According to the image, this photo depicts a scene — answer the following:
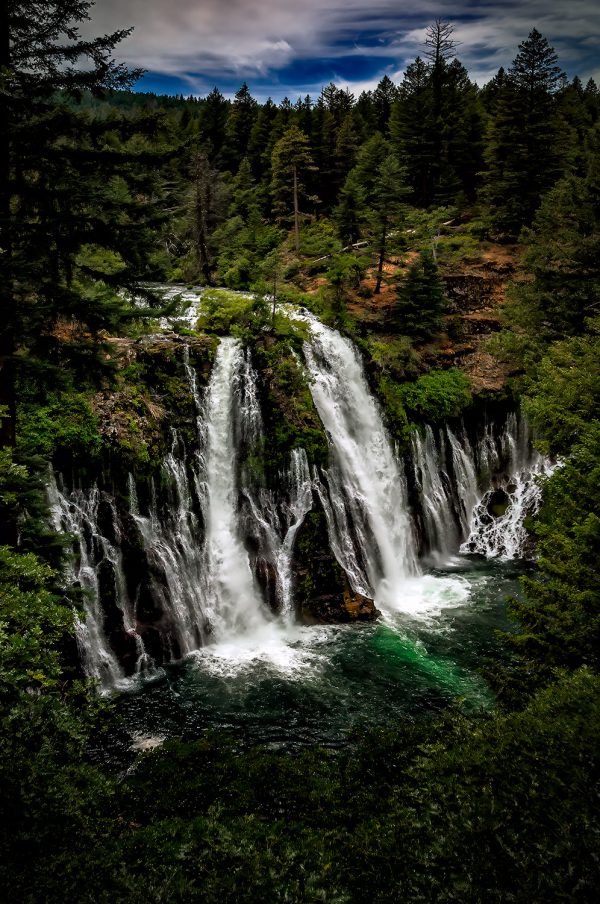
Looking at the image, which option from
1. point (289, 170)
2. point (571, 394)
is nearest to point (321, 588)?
point (571, 394)

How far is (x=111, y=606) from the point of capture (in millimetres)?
12781

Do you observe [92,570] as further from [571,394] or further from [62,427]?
[571,394]

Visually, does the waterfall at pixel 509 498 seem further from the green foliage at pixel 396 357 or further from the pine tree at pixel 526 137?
the pine tree at pixel 526 137

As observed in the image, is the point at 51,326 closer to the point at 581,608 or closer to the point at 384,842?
the point at 384,842

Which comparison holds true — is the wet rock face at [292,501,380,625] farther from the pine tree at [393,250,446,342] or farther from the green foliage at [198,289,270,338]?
the pine tree at [393,250,446,342]

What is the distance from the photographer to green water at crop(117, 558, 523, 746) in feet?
35.1

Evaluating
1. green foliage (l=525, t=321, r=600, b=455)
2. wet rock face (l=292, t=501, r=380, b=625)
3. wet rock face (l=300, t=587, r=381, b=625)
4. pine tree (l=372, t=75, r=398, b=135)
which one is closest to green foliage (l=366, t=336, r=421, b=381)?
green foliage (l=525, t=321, r=600, b=455)

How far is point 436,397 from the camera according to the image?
21703 mm

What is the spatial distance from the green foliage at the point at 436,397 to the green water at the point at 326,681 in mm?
8467

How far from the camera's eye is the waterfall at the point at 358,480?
16828 mm

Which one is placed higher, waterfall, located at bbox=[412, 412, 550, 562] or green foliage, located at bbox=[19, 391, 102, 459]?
green foliage, located at bbox=[19, 391, 102, 459]

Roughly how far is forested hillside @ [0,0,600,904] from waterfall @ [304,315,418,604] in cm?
26

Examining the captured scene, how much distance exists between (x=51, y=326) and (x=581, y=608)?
348 inches

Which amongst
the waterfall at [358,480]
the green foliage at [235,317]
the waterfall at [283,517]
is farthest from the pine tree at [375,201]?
the waterfall at [283,517]
